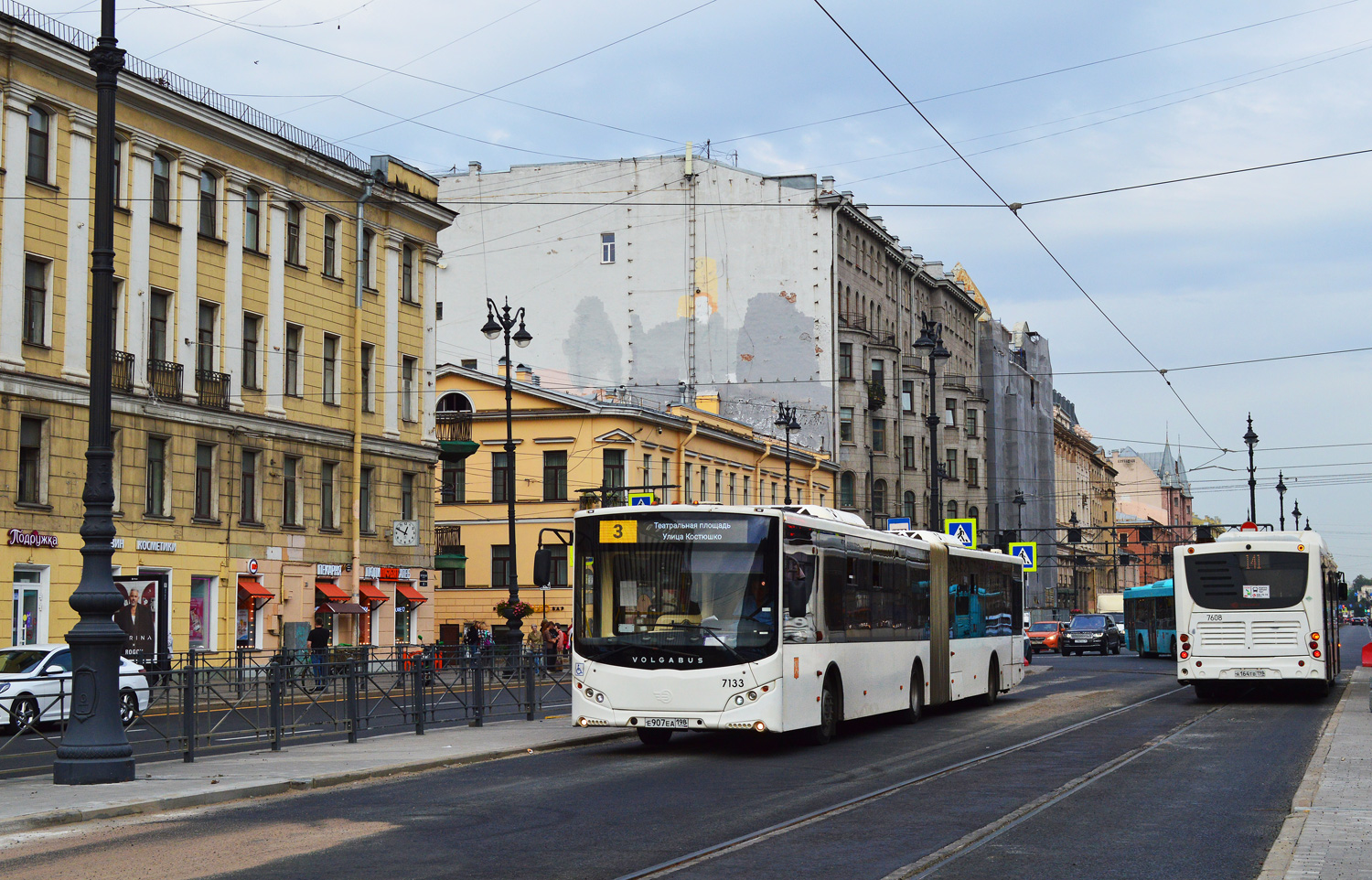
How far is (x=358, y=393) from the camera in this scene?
43969mm

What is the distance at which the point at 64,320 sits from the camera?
33.3m

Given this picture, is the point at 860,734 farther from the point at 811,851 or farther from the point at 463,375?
the point at 463,375

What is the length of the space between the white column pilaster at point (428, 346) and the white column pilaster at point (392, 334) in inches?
57.3

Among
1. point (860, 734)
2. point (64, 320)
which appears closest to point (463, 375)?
point (64, 320)

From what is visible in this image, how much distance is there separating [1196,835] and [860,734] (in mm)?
10794

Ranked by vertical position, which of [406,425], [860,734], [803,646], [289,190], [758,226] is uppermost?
[758,226]

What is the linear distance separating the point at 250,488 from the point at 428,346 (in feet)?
32.3

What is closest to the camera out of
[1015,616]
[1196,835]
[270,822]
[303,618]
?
[1196,835]

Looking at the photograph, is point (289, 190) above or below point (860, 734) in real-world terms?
above

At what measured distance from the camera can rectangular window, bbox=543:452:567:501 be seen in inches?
2377

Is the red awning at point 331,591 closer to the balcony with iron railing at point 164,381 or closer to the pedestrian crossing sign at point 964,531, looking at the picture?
the balcony with iron railing at point 164,381

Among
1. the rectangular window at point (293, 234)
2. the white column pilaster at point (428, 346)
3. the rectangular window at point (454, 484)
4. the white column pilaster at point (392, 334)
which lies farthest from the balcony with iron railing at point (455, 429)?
the rectangular window at point (293, 234)

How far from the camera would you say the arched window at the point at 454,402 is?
6169cm

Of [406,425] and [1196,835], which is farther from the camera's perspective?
[406,425]
